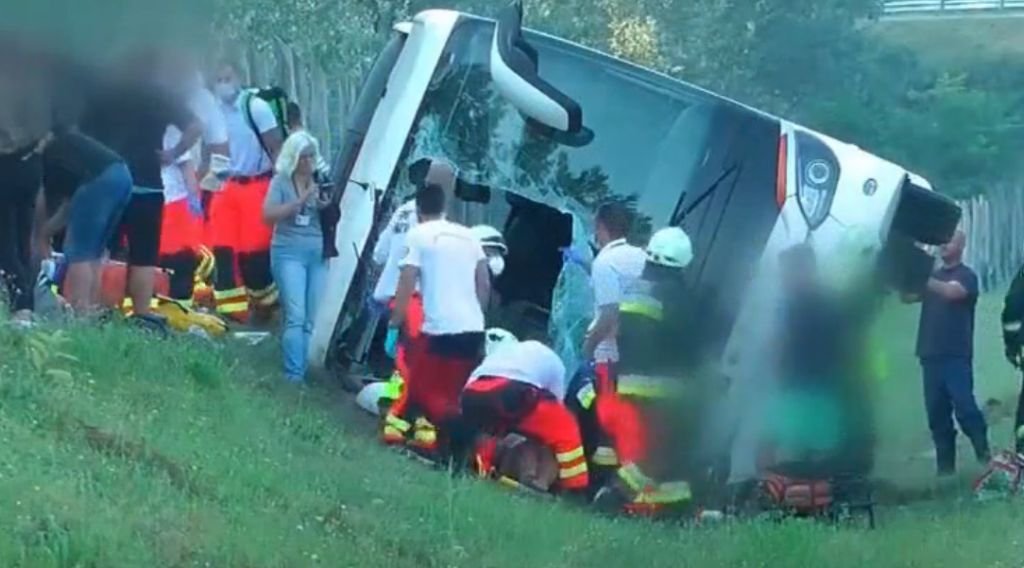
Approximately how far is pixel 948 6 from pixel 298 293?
57.1 ft

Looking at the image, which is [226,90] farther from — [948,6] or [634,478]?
[948,6]

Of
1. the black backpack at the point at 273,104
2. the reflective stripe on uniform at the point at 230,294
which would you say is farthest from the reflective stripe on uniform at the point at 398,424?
the black backpack at the point at 273,104

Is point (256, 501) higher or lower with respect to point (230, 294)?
higher

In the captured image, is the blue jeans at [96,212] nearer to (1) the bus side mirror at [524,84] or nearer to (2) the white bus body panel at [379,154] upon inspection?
(2) the white bus body panel at [379,154]

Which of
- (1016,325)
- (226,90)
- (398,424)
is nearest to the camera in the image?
(226,90)

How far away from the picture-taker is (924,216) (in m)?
10.7

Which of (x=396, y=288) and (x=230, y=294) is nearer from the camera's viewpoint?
(x=396, y=288)

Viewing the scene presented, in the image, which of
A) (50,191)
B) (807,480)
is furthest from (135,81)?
(807,480)

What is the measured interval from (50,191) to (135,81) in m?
3.24

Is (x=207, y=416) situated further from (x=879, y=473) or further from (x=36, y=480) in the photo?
(x=879, y=473)

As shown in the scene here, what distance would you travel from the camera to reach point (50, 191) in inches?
434

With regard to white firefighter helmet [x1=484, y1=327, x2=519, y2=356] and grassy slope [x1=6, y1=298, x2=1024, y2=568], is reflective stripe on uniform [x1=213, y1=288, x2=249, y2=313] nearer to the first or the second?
grassy slope [x1=6, y1=298, x2=1024, y2=568]

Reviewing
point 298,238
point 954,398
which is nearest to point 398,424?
point 298,238

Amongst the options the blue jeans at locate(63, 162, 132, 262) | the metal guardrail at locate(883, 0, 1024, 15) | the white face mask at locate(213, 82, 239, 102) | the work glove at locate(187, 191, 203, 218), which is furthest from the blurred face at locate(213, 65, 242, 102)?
the metal guardrail at locate(883, 0, 1024, 15)
